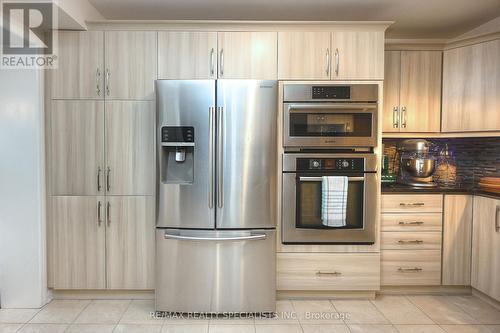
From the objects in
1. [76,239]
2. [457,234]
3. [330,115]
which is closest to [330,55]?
[330,115]

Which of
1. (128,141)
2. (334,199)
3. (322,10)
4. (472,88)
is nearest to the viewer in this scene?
(334,199)

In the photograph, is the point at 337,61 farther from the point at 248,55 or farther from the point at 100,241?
the point at 100,241

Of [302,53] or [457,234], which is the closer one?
[302,53]

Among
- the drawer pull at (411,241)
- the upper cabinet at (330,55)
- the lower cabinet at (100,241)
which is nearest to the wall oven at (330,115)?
the upper cabinet at (330,55)

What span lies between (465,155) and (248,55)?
243 centimetres

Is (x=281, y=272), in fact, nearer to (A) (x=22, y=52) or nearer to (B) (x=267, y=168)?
(B) (x=267, y=168)

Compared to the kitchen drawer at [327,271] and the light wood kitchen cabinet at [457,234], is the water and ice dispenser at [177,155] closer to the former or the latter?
the kitchen drawer at [327,271]

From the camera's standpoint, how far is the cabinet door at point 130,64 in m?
2.89

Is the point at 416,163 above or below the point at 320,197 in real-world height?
above

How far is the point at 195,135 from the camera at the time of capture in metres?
2.70

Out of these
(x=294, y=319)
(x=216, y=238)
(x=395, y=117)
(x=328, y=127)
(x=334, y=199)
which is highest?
(x=395, y=117)

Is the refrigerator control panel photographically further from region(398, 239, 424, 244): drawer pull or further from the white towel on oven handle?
region(398, 239, 424, 244): drawer pull

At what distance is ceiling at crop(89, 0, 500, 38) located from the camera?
2969 millimetres

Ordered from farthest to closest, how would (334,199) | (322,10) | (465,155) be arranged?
(465,155)
(322,10)
(334,199)
